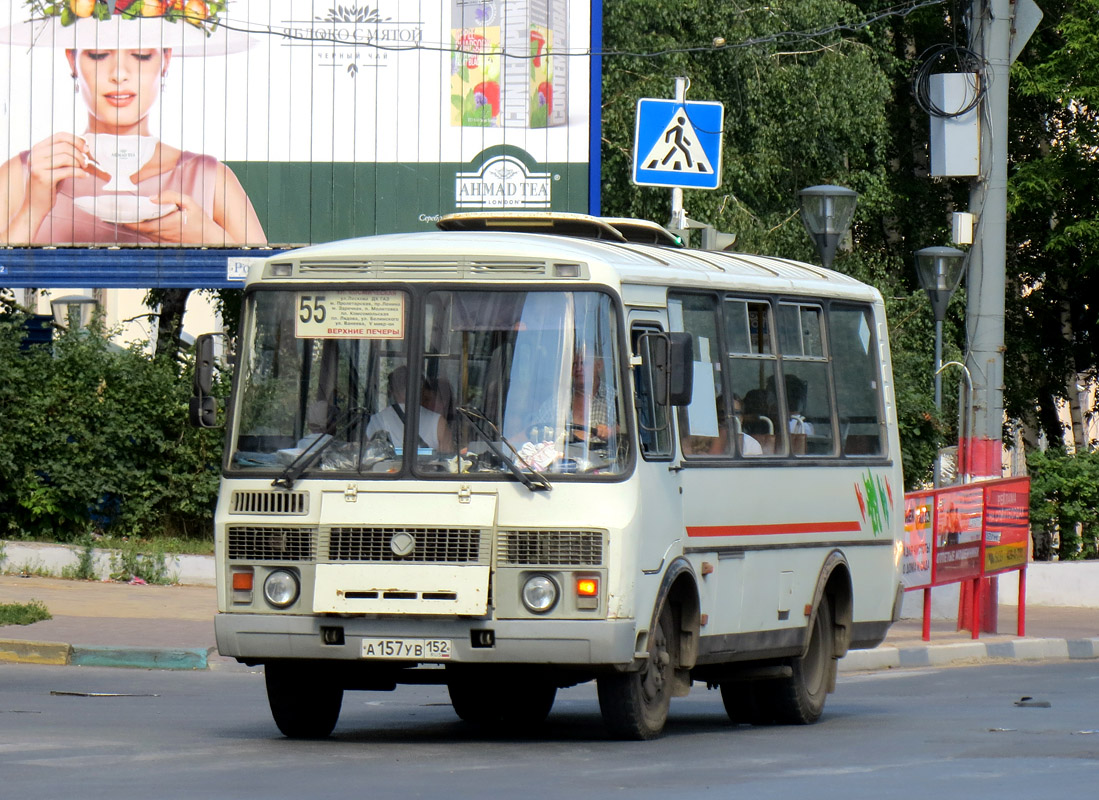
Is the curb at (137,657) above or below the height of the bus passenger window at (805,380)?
below

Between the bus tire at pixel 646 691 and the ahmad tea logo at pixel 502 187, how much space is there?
14.8 metres

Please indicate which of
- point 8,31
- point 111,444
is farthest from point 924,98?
point 8,31

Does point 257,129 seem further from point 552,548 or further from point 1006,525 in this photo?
point 552,548

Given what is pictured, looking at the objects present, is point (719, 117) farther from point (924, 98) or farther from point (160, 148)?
point (160, 148)

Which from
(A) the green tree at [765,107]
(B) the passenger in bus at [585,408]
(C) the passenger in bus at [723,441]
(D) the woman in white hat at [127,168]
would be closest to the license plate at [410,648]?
(B) the passenger in bus at [585,408]

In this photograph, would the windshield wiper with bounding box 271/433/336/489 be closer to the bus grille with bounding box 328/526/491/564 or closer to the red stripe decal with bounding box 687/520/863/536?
the bus grille with bounding box 328/526/491/564

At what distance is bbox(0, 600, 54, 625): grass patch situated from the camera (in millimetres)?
16422

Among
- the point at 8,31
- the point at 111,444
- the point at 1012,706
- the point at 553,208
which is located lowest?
the point at 1012,706

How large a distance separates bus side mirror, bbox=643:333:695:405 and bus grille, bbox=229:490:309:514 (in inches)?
73.6

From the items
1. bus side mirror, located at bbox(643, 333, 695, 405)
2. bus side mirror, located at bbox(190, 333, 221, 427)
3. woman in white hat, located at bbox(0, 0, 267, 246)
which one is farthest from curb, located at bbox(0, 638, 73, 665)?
woman in white hat, located at bbox(0, 0, 267, 246)

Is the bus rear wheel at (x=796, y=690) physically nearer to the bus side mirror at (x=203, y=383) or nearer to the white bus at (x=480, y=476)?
the white bus at (x=480, y=476)

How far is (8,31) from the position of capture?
2589cm

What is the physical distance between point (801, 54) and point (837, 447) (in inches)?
804

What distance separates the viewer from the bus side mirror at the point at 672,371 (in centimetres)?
1045
